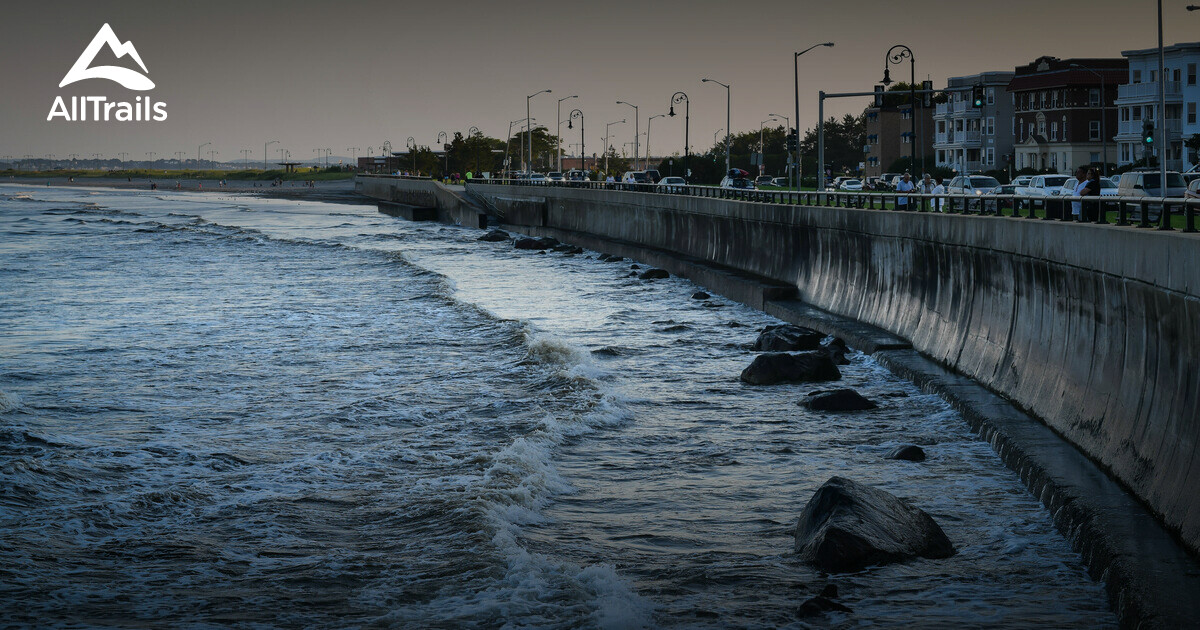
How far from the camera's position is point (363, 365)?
23.1 meters

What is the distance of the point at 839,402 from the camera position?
17516mm

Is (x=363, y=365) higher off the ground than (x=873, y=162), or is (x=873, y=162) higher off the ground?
(x=873, y=162)

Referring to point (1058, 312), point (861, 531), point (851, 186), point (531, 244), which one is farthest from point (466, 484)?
point (851, 186)

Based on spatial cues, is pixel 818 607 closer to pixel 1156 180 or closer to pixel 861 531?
pixel 861 531

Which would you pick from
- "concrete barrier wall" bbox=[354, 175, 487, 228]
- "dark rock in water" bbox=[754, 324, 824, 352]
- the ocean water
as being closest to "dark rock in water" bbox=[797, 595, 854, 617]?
the ocean water

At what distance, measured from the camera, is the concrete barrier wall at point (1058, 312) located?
10.1m

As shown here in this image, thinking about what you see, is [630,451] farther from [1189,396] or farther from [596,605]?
[1189,396]

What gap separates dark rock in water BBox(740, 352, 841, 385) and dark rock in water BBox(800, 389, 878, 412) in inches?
82.8

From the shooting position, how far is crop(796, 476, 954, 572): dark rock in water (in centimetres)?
1041

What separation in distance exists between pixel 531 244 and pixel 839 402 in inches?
1783

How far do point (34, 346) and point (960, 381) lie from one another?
63.1 feet

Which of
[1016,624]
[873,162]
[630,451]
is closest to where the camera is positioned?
[1016,624]

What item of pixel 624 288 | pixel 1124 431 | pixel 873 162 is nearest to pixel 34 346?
pixel 624 288

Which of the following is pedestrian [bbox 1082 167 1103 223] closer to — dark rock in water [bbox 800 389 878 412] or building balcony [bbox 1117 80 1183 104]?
dark rock in water [bbox 800 389 878 412]
